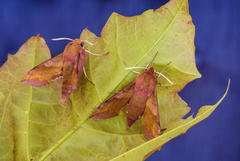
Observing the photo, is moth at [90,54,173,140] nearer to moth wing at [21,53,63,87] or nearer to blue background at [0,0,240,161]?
moth wing at [21,53,63,87]

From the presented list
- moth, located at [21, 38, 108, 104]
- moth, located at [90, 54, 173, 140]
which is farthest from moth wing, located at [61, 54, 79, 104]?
moth, located at [90, 54, 173, 140]

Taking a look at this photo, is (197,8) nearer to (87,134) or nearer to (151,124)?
(151,124)

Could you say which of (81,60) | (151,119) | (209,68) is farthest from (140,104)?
(209,68)

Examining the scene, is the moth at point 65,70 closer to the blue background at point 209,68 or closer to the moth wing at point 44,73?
the moth wing at point 44,73

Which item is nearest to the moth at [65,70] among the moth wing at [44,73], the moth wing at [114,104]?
the moth wing at [44,73]

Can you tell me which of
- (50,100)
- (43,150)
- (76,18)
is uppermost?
(76,18)

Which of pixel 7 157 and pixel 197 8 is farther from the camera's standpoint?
pixel 197 8

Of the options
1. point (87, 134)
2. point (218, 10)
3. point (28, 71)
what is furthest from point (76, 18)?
point (218, 10)

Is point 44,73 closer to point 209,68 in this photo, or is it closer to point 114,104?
point 114,104
